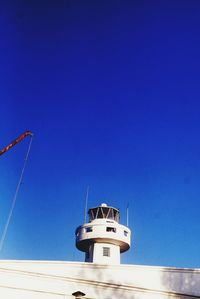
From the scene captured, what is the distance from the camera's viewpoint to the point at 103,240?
134 feet

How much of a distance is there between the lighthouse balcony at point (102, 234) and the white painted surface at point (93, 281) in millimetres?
11764

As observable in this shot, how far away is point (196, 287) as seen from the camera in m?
28.4

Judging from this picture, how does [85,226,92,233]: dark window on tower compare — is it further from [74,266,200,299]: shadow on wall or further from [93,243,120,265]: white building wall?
[74,266,200,299]: shadow on wall

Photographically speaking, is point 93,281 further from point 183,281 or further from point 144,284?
point 183,281

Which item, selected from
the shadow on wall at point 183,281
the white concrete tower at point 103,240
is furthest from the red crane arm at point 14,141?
the shadow on wall at point 183,281

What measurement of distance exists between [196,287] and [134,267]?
548 centimetres

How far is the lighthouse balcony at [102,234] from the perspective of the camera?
134ft

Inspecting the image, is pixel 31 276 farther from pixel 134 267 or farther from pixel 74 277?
pixel 134 267

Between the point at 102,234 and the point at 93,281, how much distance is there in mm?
13041

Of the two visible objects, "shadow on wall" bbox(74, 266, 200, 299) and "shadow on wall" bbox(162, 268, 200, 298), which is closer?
"shadow on wall" bbox(74, 266, 200, 299)

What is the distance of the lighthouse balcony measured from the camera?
40.7 meters

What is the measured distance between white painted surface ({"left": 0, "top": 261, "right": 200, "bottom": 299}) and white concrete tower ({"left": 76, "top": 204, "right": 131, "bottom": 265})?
10.7 meters

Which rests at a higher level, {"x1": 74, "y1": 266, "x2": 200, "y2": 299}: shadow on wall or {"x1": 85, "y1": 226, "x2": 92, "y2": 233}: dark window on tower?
{"x1": 85, "y1": 226, "x2": 92, "y2": 233}: dark window on tower

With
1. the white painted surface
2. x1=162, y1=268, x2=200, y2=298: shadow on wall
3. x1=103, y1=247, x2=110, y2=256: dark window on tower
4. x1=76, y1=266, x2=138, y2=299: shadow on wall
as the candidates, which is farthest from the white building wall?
x1=162, y1=268, x2=200, y2=298: shadow on wall
